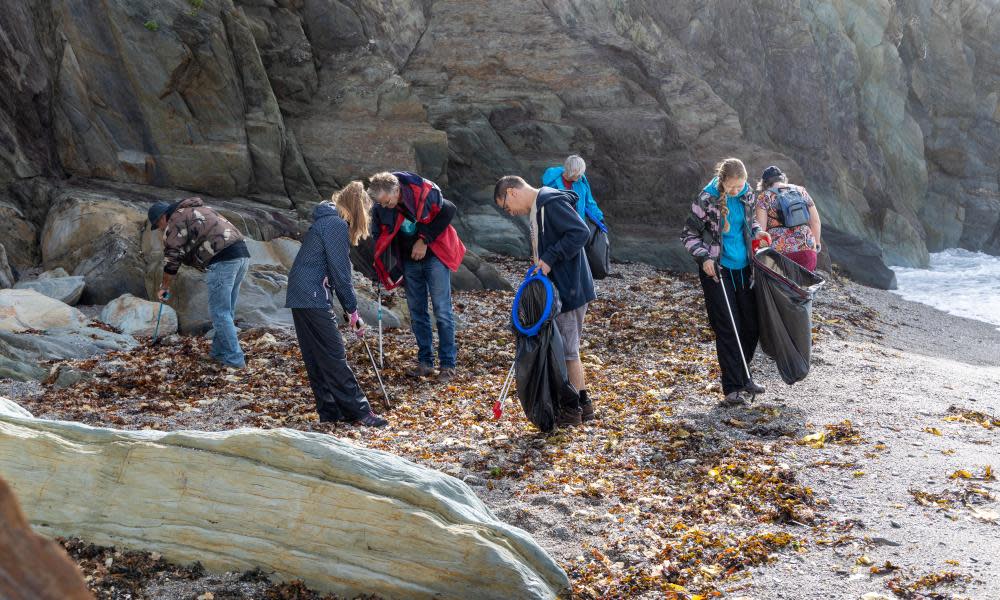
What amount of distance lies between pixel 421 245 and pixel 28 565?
6388mm

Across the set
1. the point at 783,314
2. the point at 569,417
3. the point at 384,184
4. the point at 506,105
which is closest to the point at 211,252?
the point at 384,184

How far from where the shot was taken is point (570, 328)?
21.1ft

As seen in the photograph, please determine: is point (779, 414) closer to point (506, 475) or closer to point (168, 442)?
point (506, 475)

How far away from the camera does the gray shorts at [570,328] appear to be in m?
6.41

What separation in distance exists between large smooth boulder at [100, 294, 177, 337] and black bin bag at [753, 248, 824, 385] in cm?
648

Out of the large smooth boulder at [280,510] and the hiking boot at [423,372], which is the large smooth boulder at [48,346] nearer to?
the hiking boot at [423,372]

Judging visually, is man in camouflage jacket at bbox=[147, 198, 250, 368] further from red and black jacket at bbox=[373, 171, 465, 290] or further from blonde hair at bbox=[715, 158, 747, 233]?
blonde hair at bbox=[715, 158, 747, 233]

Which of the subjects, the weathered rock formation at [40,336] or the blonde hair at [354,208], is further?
the weathered rock formation at [40,336]

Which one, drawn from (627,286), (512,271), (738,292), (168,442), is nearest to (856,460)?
(738,292)

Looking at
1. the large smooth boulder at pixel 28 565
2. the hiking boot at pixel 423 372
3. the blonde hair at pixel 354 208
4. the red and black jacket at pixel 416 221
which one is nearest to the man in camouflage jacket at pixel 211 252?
the red and black jacket at pixel 416 221

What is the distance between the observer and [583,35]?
19.8 metres

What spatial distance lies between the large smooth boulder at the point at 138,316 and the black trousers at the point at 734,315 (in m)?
6.08

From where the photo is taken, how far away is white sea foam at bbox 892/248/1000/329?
16208mm

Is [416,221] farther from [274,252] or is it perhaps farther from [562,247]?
[274,252]
